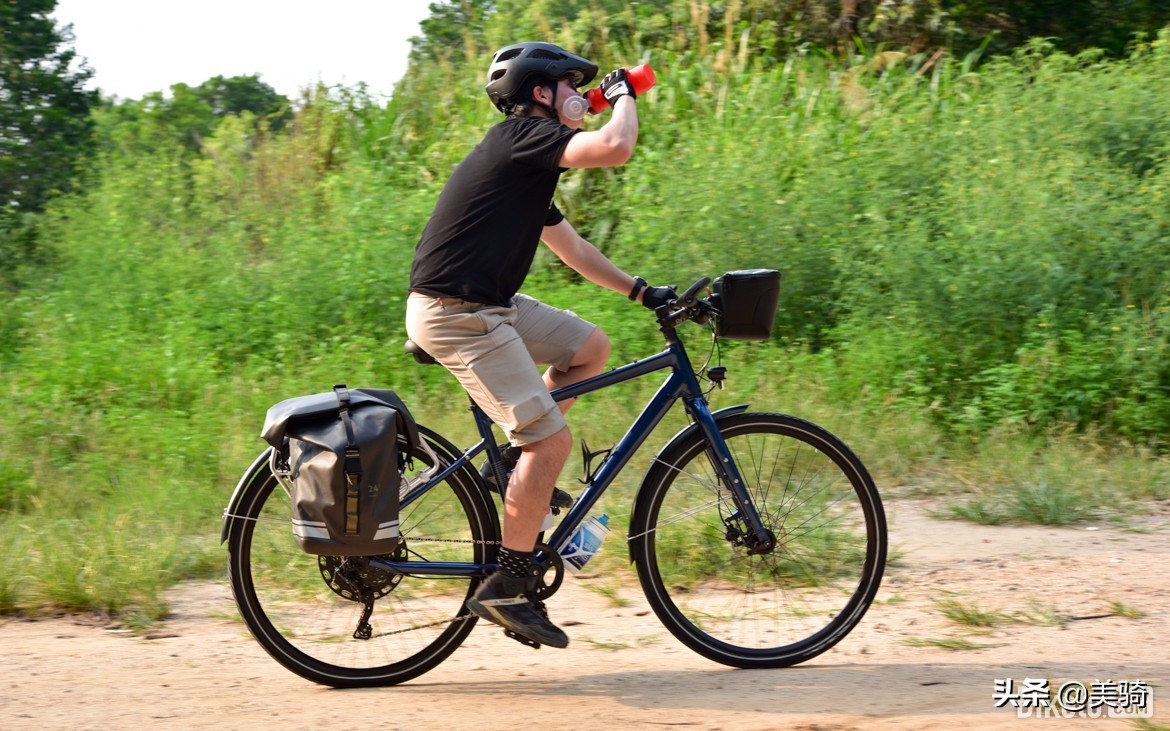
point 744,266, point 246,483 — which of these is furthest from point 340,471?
point 744,266

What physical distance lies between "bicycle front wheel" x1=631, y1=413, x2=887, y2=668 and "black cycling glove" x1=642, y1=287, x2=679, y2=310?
490 mm

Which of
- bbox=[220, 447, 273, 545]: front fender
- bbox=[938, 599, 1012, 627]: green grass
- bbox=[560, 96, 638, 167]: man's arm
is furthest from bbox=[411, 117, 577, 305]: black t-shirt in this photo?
bbox=[938, 599, 1012, 627]: green grass

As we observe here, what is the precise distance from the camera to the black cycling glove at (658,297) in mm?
4363

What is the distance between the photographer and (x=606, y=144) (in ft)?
12.1

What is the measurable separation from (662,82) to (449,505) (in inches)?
321

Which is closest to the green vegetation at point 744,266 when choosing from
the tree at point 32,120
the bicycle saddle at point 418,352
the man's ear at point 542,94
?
the tree at point 32,120

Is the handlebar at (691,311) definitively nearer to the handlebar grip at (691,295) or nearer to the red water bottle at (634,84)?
the handlebar grip at (691,295)

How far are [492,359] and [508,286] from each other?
0.27 meters

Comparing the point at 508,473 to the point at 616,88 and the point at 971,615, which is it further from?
the point at 971,615

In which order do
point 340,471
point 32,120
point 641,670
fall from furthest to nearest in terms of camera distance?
point 32,120 < point 641,670 < point 340,471

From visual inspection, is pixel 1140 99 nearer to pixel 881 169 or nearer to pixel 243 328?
pixel 881 169

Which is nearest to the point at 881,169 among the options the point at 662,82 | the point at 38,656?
the point at 662,82

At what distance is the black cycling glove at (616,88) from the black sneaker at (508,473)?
1258mm

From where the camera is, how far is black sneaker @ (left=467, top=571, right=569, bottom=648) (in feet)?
13.5
